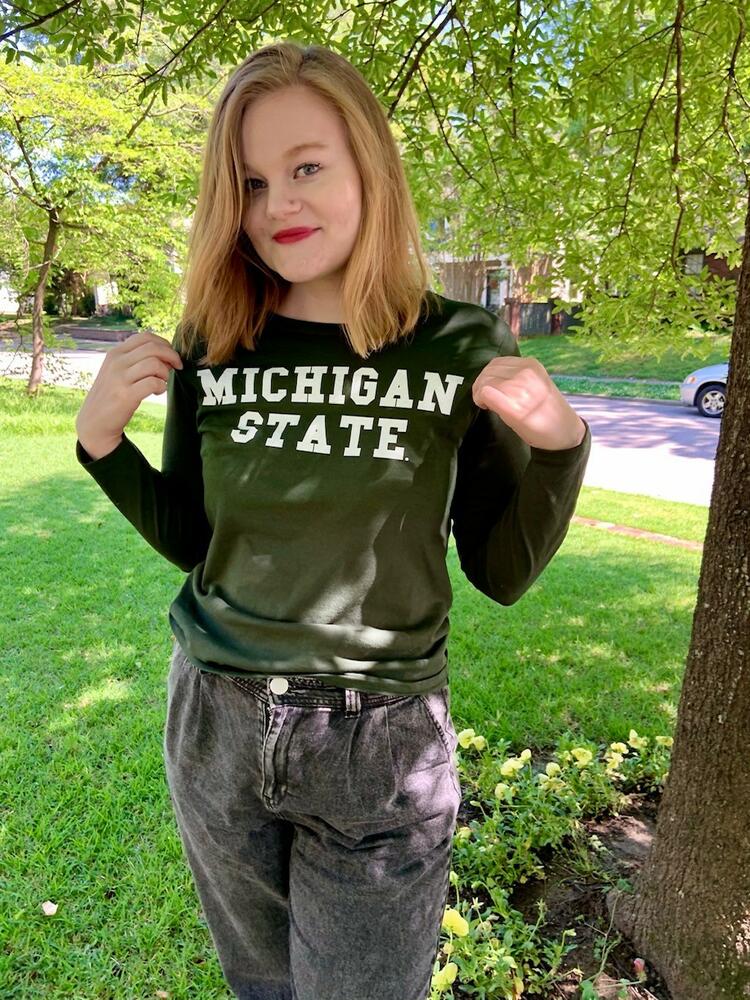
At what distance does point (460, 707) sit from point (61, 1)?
289cm

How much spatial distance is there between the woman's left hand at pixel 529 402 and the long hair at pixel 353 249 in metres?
0.23

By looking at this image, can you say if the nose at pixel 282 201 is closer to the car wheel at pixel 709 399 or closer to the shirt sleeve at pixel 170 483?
the shirt sleeve at pixel 170 483

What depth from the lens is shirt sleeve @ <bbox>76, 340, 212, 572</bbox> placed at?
1346mm

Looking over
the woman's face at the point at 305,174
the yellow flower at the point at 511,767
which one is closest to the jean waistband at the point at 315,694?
the woman's face at the point at 305,174

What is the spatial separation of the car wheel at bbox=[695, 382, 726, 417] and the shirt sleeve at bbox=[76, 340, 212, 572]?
43.5 feet

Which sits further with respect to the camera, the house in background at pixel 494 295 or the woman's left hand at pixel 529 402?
the house in background at pixel 494 295

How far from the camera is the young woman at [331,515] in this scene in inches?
45.9

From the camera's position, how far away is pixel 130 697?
345 centimetres

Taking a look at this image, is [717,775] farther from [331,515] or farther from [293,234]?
[293,234]

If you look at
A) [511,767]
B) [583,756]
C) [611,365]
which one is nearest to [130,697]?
[511,767]

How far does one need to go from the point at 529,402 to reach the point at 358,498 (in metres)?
0.30

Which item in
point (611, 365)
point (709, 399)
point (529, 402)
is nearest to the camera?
point (529, 402)

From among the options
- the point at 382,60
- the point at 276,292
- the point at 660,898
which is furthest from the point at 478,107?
the point at 660,898

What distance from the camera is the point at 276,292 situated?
137cm
